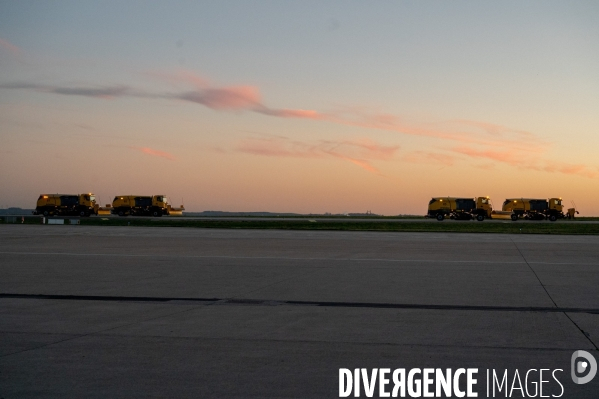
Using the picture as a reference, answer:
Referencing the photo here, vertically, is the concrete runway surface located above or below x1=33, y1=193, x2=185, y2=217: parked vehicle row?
below

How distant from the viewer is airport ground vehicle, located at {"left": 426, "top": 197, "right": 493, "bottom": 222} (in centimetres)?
7969

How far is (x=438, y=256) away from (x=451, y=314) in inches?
526

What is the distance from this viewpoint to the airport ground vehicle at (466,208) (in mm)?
79688

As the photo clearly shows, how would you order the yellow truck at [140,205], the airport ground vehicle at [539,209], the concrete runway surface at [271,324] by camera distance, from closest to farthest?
the concrete runway surface at [271,324] → the airport ground vehicle at [539,209] → the yellow truck at [140,205]

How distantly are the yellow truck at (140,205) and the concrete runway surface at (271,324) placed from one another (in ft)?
218

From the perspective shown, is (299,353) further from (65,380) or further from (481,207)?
(481,207)

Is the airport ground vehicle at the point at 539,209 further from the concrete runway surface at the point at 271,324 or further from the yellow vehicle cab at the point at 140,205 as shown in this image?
the concrete runway surface at the point at 271,324

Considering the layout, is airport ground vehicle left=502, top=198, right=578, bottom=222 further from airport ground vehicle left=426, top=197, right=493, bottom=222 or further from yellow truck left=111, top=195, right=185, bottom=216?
yellow truck left=111, top=195, right=185, bottom=216

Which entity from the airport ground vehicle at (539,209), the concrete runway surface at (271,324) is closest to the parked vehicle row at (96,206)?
the airport ground vehicle at (539,209)

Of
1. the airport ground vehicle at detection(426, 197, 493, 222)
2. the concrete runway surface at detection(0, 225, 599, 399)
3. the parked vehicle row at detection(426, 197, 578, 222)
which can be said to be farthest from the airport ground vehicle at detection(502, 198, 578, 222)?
the concrete runway surface at detection(0, 225, 599, 399)

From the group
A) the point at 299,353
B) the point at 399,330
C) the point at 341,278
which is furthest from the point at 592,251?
the point at 299,353

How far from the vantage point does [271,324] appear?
10336mm

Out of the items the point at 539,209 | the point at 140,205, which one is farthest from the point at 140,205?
the point at 539,209

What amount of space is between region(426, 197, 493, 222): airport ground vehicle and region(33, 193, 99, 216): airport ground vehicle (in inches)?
1787
